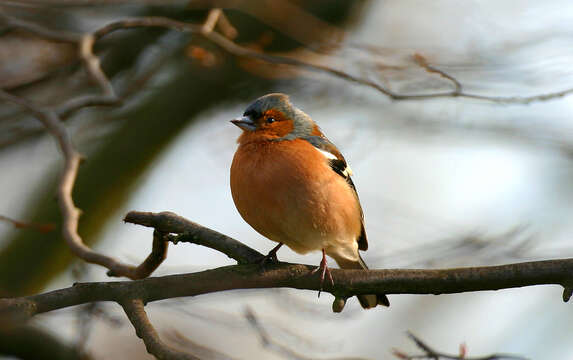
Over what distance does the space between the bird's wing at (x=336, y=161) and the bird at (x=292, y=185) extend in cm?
1

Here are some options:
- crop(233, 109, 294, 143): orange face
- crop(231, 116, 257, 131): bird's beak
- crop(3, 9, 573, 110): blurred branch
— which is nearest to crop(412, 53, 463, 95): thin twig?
crop(3, 9, 573, 110): blurred branch

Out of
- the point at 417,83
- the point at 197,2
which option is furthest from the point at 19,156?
the point at 417,83

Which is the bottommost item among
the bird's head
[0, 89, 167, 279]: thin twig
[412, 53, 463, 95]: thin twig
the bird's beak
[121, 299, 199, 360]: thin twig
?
[0, 89, 167, 279]: thin twig

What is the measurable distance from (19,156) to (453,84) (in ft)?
19.8

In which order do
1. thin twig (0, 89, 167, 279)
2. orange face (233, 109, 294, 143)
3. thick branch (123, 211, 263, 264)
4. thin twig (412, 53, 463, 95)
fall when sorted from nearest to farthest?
thick branch (123, 211, 263, 264) → thin twig (0, 89, 167, 279) → orange face (233, 109, 294, 143) → thin twig (412, 53, 463, 95)

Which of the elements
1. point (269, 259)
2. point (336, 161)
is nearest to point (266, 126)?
point (336, 161)

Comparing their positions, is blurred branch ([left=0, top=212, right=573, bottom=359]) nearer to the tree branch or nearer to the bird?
the tree branch

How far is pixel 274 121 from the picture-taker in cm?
553

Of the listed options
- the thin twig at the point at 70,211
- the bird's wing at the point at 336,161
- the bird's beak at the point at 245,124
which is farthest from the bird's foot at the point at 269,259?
the bird's beak at the point at 245,124

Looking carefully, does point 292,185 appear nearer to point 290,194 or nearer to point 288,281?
point 290,194

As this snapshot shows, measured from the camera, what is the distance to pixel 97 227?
8.77m

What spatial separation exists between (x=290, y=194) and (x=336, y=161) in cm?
89

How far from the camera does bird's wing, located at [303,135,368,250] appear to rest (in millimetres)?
5445

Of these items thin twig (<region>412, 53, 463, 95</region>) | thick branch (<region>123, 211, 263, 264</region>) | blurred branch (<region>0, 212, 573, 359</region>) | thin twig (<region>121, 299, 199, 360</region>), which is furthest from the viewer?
thin twig (<region>412, 53, 463, 95</region>)
